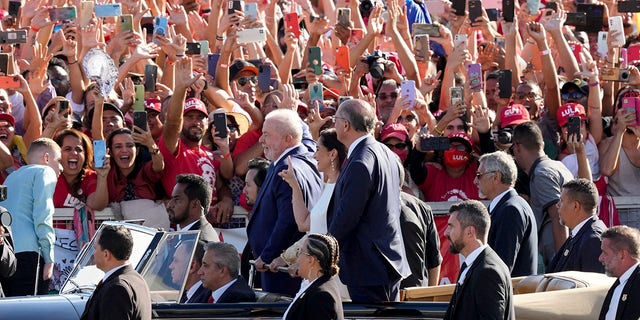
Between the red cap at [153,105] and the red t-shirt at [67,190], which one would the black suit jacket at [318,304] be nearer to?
the red t-shirt at [67,190]

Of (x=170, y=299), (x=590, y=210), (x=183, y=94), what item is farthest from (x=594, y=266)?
(x=183, y=94)

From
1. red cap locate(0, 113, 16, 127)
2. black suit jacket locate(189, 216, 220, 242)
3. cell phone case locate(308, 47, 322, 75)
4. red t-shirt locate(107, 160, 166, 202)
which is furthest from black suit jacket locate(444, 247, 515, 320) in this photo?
cell phone case locate(308, 47, 322, 75)

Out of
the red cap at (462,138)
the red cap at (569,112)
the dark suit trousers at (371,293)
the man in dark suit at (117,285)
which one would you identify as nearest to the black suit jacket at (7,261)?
the man in dark suit at (117,285)

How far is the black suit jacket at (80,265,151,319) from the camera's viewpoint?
8516 millimetres

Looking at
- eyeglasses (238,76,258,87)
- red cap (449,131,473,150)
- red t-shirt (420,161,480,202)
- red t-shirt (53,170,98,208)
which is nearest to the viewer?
red t-shirt (53,170,98,208)

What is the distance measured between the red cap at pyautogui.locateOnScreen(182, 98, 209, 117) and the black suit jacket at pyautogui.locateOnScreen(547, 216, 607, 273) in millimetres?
3613

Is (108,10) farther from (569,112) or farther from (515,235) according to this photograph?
(515,235)

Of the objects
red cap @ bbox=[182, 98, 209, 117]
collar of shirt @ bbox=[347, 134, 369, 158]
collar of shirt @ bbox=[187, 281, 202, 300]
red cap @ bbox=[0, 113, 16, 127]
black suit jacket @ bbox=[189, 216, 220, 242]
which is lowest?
collar of shirt @ bbox=[187, 281, 202, 300]

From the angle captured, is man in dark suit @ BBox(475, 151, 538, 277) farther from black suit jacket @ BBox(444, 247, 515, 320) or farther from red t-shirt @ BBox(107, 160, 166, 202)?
red t-shirt @ BBox(107, 160, 166, 202)

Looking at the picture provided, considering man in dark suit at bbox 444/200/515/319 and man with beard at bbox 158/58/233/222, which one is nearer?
man in dark suit at bbox 444/200/515/319

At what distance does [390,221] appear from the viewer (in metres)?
9.91

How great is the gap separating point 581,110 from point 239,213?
122 inches

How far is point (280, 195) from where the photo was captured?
35.3 feet

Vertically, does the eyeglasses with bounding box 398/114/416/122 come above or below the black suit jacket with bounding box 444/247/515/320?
below
